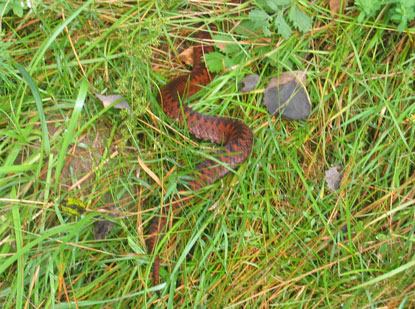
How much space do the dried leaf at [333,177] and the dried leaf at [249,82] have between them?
0.93m

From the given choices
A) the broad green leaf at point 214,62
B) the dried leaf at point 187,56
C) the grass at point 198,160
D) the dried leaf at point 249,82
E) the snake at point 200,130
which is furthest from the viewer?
the dried leaf at point 187,56

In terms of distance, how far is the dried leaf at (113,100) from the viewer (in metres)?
3.88

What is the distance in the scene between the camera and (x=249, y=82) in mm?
4203

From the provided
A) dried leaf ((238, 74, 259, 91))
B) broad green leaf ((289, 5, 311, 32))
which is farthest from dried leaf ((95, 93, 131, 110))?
broad green leaf ((289, 5, 311, 32))

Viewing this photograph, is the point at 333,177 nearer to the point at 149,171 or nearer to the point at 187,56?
the point at 149,171

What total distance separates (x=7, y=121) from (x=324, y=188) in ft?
7.86

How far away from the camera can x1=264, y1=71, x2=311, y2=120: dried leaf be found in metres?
4.02

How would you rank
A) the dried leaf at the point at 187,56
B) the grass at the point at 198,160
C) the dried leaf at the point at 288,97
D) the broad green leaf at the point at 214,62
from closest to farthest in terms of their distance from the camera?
the grass at the point at 198,160
the dried leaf at the point at 288,97
the broad green leaf at the point at 214,62
the dried leaf at the point at 187,56

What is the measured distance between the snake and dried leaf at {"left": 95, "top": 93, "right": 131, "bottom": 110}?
0.32 m

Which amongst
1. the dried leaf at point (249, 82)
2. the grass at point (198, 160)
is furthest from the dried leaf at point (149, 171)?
the dried leaf at point (249, 82)

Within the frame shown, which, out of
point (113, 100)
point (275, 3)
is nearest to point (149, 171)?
point (113, 100)

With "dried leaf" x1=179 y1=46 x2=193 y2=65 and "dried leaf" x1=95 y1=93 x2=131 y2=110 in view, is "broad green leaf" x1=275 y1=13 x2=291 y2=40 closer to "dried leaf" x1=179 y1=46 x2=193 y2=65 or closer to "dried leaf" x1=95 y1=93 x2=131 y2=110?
"dried leaf" x1=179 y1=46 x2=193 y2=65

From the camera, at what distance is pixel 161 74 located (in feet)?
14.5

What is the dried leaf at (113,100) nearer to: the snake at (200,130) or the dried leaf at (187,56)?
the snake at (200,130)
